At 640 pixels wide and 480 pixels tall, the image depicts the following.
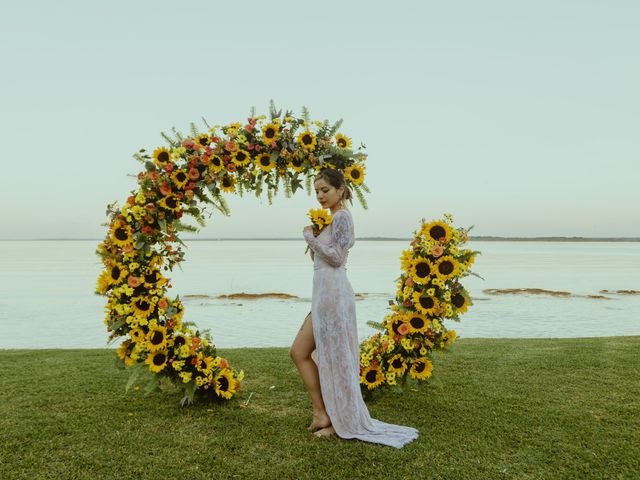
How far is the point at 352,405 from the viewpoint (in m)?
4.97

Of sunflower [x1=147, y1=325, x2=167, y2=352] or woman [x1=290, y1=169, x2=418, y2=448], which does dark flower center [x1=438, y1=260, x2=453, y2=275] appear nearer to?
woman [x1=290, y1=169, x2=418, y2=448]

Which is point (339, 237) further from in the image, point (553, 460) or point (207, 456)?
point (553, 460)

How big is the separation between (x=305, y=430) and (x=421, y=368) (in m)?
1.60

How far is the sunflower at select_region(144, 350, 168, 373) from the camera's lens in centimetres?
555

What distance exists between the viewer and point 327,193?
498 centimetres

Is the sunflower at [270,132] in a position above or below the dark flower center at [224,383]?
above

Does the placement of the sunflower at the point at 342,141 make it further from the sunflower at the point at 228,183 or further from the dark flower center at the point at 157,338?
the dark flower center at the point at 157,338

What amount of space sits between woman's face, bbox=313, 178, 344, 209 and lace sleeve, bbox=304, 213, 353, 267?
0.56 ft

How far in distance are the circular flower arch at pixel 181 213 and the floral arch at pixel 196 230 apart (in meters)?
0.01

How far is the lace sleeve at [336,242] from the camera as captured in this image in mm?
4812

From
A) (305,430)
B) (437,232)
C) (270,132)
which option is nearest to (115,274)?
(270,132)

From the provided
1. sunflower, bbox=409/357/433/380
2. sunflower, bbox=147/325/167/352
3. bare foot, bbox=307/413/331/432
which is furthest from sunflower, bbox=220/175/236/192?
sunflower, bbox=409/357/433/380

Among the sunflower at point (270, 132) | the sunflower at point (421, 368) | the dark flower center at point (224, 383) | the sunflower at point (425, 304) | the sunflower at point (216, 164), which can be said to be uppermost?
the sunflower at point (270, 132)

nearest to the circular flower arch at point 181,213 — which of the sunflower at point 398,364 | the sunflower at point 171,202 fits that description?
the sunflower at point 171,202
